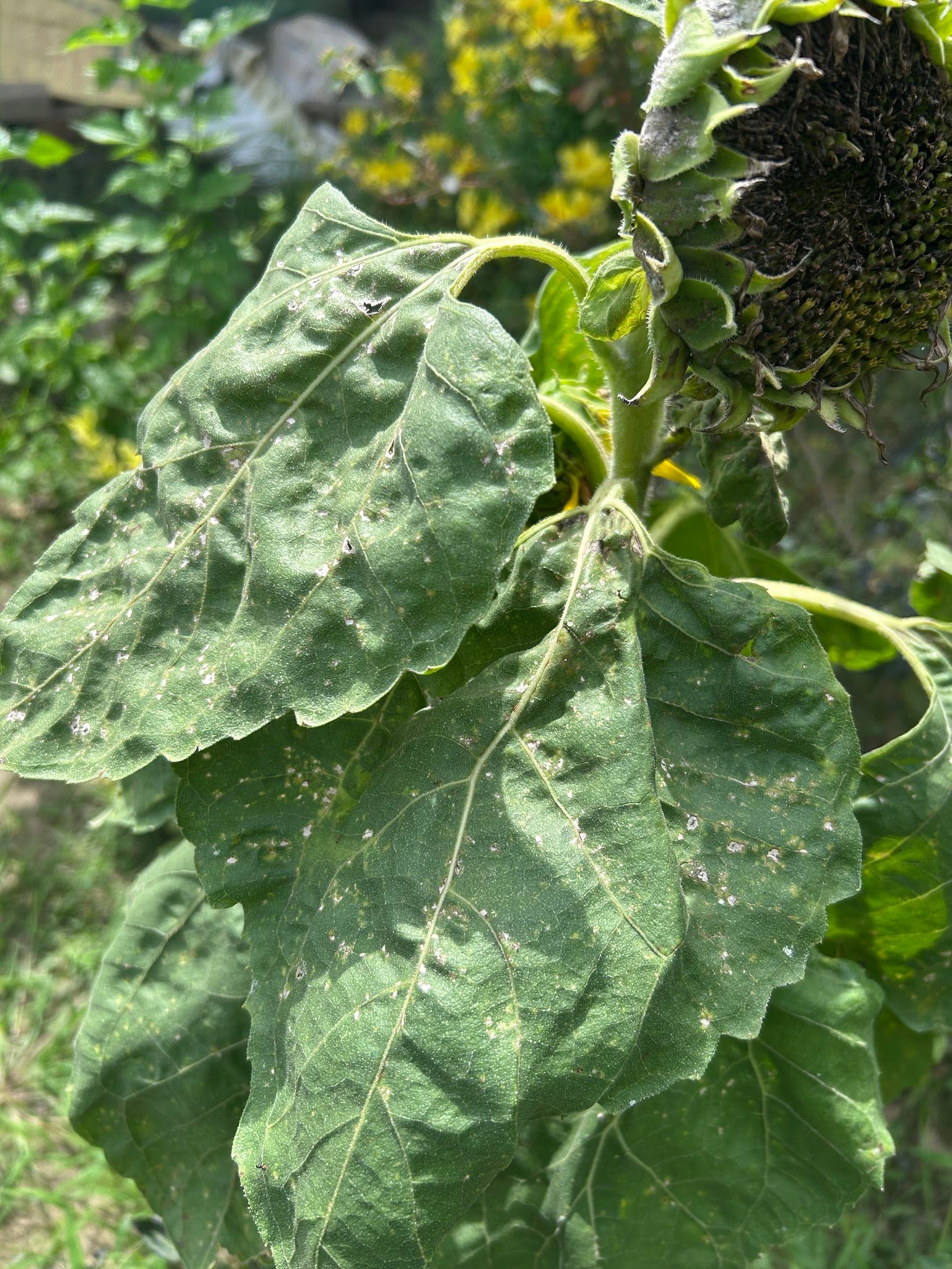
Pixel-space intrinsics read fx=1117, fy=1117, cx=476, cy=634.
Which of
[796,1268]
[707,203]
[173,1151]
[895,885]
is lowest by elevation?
[796,1268]

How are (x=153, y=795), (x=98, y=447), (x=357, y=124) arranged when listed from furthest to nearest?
(x=357, y=124), (x=98, y=447), (x=153, y=795)

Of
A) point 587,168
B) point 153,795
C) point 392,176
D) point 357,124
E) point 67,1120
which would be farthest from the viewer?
point 357,124

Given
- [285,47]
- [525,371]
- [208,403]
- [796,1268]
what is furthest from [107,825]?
[285,47]

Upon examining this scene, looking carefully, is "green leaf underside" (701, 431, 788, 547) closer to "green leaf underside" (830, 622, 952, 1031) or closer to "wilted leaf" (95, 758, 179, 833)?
"green leaf underside" (830, 622, 952, 1031)

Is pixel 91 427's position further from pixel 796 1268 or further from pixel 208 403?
pixel 796 1268

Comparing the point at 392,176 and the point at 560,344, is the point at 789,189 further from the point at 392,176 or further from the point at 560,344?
the point at 392,176

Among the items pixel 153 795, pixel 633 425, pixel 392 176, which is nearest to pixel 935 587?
pixel 633 425
